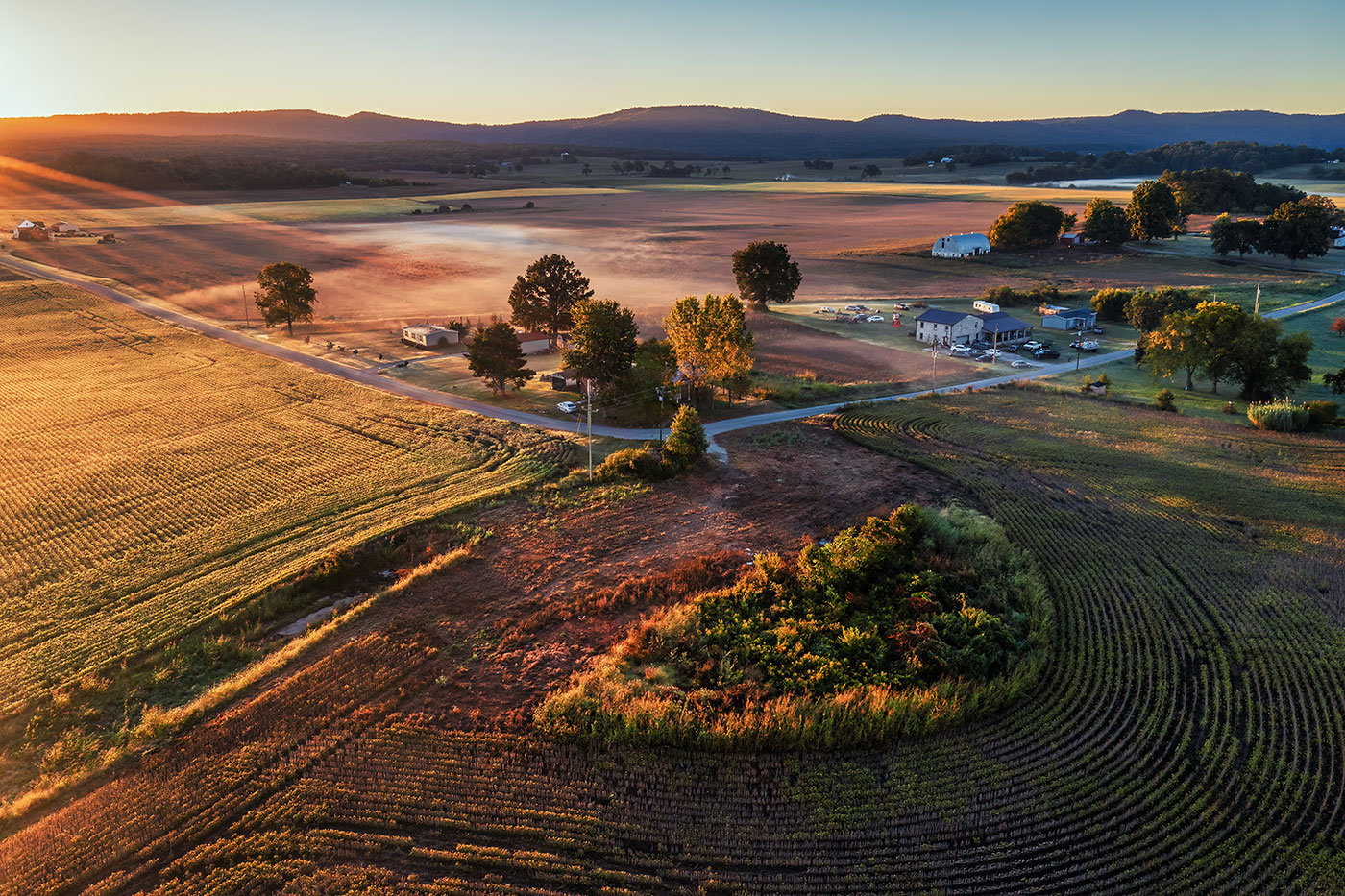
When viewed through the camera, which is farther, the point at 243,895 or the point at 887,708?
the point at 887,708

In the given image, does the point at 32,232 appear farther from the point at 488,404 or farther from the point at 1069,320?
the point at 1069,320

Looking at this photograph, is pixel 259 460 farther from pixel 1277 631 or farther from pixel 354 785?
pixel 1277 631

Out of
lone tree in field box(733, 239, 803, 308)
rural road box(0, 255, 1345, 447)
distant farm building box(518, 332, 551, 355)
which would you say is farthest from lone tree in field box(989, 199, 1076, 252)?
distant farm building box(518, 332, 551, 355)

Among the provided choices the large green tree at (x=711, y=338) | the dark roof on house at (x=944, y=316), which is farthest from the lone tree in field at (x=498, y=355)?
the dark roof on house at (x=944, y=316)

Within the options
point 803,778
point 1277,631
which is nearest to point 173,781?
point 803,778

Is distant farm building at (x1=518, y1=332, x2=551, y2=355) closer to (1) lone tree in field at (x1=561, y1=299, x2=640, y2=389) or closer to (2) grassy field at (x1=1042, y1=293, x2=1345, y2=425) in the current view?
(1) lone tree in field at (x1=561, y1=299, x2=640, y2=389)

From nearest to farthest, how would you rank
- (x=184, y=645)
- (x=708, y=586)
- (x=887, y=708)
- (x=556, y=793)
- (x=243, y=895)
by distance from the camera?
1. (x=243, y=895)
2. (x=556, y=793)
3. (x=887, y=708)
4. (x=184, y=645)
5. (x=708, y=586)

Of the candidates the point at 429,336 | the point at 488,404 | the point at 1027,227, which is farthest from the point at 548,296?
the point at 1027,227
